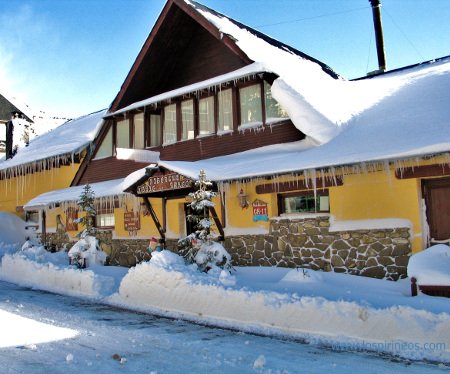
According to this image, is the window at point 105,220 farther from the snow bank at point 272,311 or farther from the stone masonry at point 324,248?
the snow bank at point 272,311

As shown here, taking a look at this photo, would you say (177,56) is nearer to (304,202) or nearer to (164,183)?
(164,183)

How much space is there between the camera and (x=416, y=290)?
7.12 m

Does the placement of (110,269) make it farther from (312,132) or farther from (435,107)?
(435,107)

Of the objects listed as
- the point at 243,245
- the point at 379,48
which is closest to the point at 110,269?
the point at 243,245

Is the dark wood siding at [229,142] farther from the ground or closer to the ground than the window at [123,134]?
closer to the ground

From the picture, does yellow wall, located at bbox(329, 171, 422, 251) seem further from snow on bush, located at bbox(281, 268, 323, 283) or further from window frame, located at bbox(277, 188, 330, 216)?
snow on bush, located at bbox(281, 268, 323, 283)

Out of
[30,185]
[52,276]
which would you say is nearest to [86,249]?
[52,276]

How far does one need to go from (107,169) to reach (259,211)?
725cm

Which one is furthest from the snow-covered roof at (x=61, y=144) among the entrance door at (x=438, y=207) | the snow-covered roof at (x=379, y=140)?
the entrance door at (x=438, y=207)

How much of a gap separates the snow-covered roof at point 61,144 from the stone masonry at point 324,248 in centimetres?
865

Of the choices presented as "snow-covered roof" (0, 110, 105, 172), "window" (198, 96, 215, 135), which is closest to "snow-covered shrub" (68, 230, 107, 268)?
"window" (198, 96, 215, 135)

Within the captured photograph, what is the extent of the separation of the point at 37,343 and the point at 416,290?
18.7 feet

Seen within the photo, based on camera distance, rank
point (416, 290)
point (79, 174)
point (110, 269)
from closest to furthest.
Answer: point (416, 290) < point (110, 269) < point (79, 174)

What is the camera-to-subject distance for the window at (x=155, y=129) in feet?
49.2
